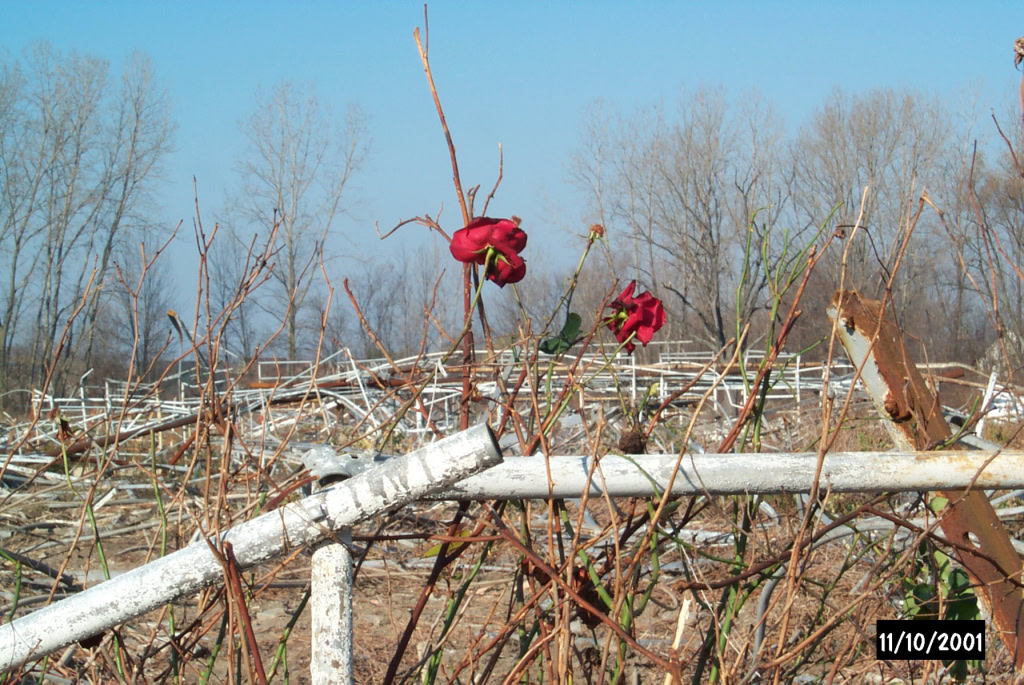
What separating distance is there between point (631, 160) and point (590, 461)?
90.9ft

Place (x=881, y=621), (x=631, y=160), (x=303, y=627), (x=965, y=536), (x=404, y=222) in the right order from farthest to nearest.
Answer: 1. (x=631, y=160)
2. (x=303, y=627)
3. (x=965, y=536)
4. (x=881, y=621)
5. (x=404, y=222)

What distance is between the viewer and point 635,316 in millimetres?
1331

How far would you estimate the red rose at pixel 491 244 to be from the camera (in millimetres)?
1102

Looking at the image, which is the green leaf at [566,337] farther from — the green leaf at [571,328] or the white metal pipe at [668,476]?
the white metal pipe at [668,476]

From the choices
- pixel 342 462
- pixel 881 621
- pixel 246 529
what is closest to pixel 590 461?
pixel 342 462

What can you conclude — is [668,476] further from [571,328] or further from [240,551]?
[240,551]

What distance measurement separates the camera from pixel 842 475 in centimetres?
103

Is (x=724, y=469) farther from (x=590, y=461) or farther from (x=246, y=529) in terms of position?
(x=246, y=529)

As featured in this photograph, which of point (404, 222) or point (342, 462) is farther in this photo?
point (404, 222)
